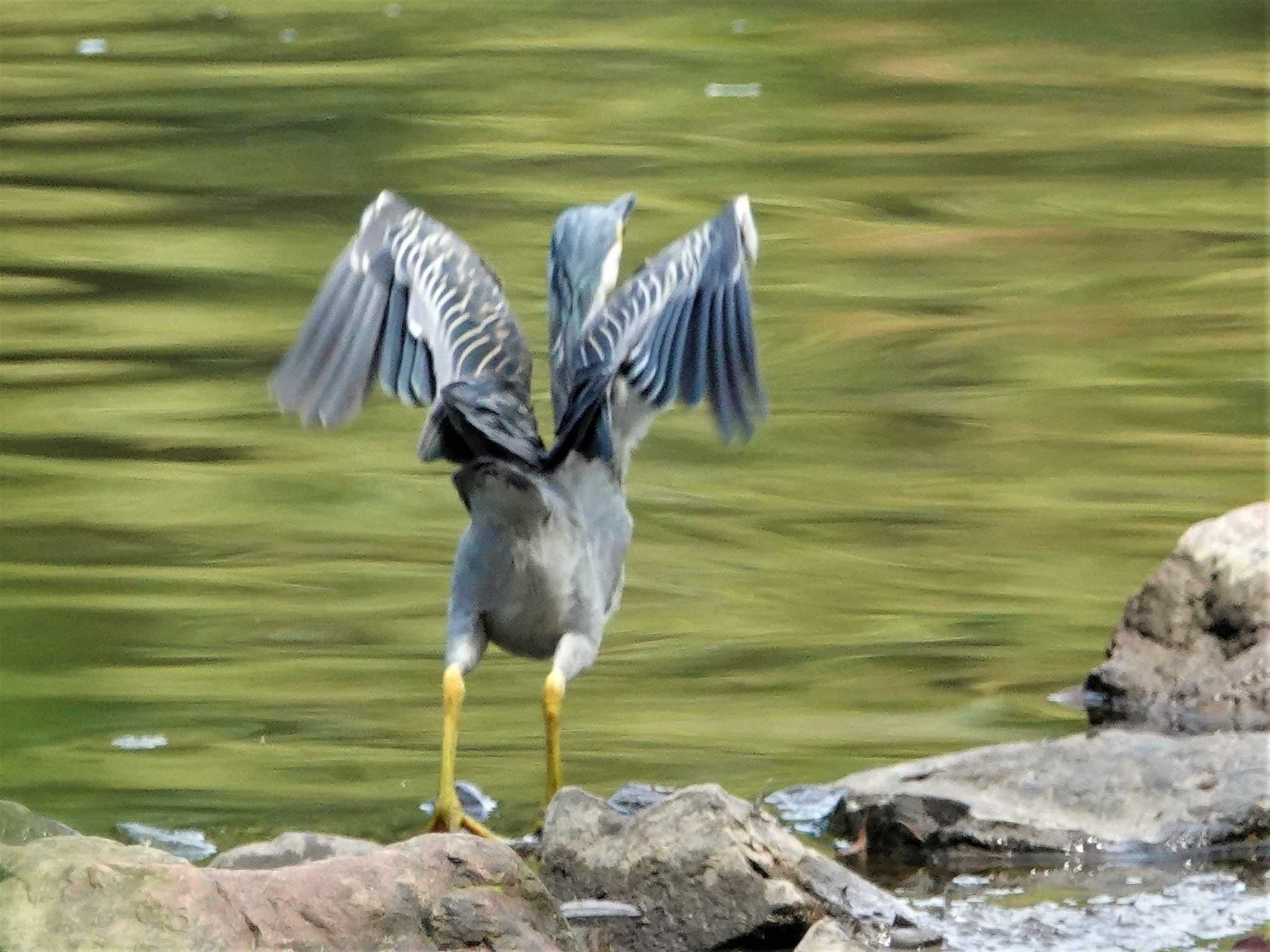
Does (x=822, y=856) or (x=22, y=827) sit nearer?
(x=22, y=827)

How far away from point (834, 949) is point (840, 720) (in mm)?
1877

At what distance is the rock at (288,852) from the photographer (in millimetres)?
5090

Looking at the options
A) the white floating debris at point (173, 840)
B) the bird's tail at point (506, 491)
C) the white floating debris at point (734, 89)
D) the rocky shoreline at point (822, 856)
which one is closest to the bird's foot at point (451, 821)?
the rocky shoreline at point (822, 856)

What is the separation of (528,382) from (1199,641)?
1.73 m

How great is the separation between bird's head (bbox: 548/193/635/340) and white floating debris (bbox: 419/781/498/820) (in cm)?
109

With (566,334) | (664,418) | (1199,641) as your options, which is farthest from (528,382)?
(664,418)

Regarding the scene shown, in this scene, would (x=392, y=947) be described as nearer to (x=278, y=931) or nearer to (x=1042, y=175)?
(x=278, y=931)

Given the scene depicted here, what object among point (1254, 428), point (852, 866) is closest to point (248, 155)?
point (1254, 428)

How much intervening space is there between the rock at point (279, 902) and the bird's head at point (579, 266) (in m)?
2.00

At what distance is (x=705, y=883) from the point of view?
192 inches

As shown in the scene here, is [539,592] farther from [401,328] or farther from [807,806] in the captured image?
[401,328]

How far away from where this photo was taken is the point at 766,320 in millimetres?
10930

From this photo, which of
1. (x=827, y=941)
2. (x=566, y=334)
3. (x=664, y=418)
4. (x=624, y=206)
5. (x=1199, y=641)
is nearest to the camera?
(x=827, y=941)

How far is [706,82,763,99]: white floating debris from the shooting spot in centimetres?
1619
